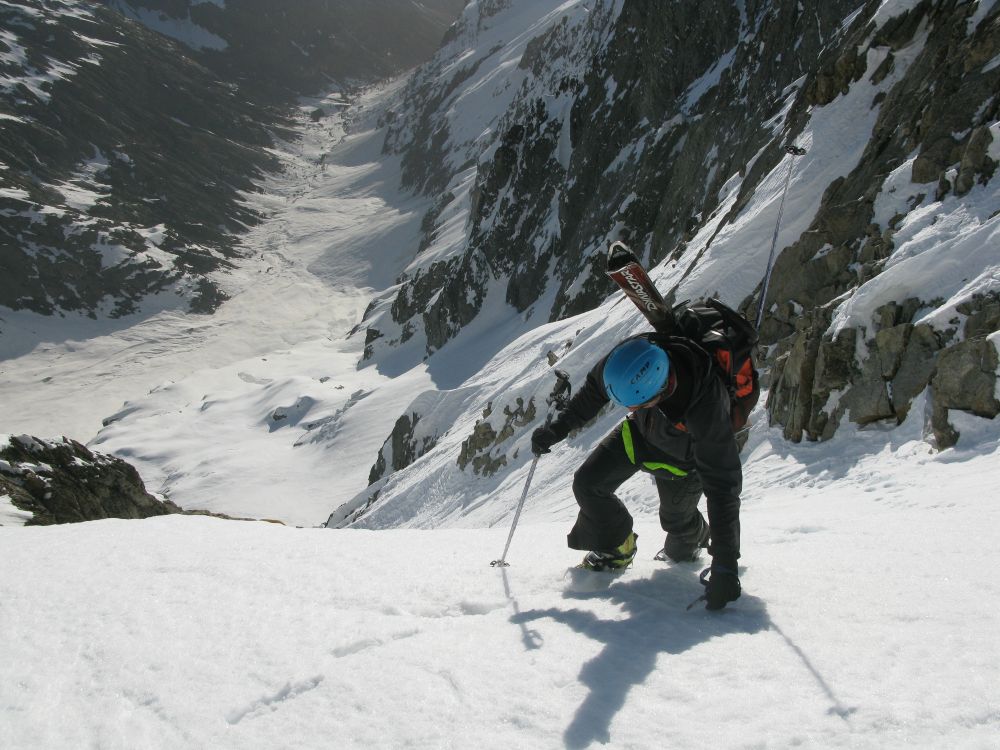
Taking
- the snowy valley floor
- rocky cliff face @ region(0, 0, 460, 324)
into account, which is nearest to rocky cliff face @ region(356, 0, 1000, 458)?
the snowy valley floor

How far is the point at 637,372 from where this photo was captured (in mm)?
3988

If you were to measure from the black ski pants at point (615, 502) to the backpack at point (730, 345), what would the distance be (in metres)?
0.60

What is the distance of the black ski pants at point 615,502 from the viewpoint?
15.4 ft

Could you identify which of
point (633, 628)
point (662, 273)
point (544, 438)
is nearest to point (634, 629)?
point (633, 628)

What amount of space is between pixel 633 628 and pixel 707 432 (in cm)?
120

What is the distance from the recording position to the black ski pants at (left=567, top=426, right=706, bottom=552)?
185 inches

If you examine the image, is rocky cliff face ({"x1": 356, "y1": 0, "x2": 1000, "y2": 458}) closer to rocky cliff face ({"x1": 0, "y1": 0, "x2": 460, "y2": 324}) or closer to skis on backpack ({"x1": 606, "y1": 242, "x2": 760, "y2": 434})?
skis on backpack ({"x1": 606, "y1": 242, "x2": 760, "y2": 434})

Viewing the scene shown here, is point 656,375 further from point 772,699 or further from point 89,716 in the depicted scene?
point 89,716

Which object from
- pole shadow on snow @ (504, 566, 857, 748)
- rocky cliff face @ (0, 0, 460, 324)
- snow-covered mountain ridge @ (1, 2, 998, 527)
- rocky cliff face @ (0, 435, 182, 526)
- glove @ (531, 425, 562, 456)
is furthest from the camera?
rocky cliff face @ (0, 0, 460, 324)


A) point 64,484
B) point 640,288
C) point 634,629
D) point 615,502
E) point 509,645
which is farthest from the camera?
point 64,484

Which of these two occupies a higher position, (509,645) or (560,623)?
(509,645)

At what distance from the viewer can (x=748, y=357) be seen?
4.51m

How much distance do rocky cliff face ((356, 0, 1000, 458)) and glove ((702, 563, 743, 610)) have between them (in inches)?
167

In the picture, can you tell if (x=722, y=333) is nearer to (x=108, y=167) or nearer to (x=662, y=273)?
(x=662, y=273)
